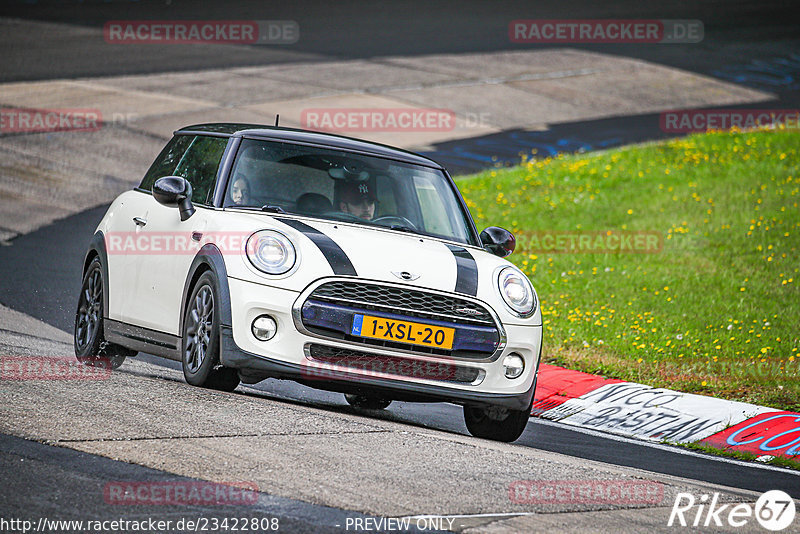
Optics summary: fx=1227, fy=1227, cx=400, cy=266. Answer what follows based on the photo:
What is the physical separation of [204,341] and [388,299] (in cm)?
115

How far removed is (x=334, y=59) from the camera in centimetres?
2828

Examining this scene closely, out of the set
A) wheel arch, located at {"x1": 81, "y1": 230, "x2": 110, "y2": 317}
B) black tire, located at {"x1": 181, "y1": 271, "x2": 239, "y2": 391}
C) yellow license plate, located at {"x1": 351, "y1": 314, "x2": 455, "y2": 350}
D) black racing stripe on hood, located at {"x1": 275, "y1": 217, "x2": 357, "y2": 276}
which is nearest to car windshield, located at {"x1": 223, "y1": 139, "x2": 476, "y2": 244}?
black racing stripe on hood, located at {"x1": 275, "y1": 217, "x2": 357, "y2": 276}

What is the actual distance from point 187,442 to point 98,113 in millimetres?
16549

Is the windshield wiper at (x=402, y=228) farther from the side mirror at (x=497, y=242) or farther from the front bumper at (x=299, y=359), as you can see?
the front bumper at (x=299, y=359)

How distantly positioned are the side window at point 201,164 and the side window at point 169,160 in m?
0.10

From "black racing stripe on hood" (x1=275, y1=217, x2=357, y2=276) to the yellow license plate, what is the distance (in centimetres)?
27

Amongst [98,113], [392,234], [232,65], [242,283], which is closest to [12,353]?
[242,283]

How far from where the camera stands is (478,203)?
1792 centimetres

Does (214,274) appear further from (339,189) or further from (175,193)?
(339,189)

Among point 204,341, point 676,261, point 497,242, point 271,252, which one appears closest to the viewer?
point 271,252

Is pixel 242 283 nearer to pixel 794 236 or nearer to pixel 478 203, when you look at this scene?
pixel 794 236

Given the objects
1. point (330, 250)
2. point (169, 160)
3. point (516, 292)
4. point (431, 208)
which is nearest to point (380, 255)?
point (330, 250)

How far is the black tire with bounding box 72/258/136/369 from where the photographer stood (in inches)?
334

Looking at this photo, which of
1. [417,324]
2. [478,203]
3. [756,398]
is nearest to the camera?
[417,324]
